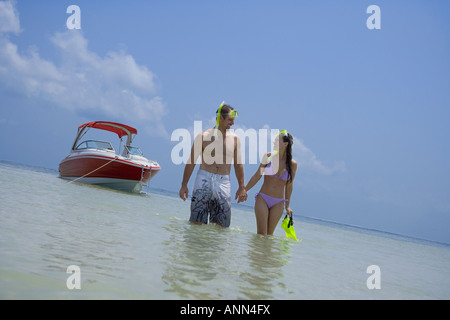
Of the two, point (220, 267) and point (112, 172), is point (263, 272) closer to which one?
point (220, 267)

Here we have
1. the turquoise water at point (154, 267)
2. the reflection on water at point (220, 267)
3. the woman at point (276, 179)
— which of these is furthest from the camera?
the woman at point (276, 179)

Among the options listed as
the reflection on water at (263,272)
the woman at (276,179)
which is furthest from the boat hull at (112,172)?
the reflection on water at (263,272)

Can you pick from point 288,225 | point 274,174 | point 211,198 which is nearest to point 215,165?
Result: point 211,198

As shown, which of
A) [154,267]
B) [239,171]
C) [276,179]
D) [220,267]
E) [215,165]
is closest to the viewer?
[154,267]

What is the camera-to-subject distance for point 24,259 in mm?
2535

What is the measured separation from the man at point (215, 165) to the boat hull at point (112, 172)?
13608 mm

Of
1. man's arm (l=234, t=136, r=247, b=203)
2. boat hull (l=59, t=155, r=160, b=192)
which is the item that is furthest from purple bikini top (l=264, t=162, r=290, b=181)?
boat hull (l=59, t=155, r=160, b=192)

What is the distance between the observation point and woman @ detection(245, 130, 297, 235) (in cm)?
583

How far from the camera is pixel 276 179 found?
5848mm

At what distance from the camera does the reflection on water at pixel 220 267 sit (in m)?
2.42

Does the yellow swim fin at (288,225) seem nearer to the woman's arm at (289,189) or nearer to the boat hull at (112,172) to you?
the woman's arm at (289,189)

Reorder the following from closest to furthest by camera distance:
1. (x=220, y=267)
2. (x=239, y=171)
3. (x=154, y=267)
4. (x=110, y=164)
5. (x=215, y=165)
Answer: (x=154, y=267), (x=220, y=267), (x=215, y=165), (x=239, y=171), (x=110, y=164)

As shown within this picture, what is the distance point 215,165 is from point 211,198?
475 mm
